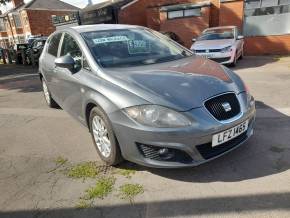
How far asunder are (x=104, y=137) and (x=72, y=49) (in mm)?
1605

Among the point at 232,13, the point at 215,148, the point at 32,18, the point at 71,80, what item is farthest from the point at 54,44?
the point at 32,18

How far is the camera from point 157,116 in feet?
9.37

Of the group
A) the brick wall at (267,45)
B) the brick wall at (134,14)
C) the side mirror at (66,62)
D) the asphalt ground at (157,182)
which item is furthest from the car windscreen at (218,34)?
the brick wall at (134,14)

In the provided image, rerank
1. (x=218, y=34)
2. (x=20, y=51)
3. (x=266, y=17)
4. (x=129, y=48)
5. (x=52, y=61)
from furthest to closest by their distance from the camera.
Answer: (x=20, y=51) → (x=266, y=17) → (x=218, y=34) → (x=52, y=61) → (x=129, y=48)

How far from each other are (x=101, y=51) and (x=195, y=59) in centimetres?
136

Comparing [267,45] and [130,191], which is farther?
[267,45]

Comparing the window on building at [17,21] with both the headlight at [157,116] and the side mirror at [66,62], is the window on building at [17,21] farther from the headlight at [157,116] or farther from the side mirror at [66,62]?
the headlight at [157,116]

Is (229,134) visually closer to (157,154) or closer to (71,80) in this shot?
(157,154)

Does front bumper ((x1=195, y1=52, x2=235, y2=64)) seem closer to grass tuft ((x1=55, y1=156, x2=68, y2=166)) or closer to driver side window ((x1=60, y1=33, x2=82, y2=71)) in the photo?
driver side window ((x1=60, y1=33, x2=82, y2=71))

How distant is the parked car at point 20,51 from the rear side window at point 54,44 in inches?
569

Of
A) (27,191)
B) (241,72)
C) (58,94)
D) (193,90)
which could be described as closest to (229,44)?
(241,72)

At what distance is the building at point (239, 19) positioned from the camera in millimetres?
13773

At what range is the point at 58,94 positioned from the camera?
16.3ft

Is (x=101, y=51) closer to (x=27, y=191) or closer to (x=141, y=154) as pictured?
(x=141, y=154)
